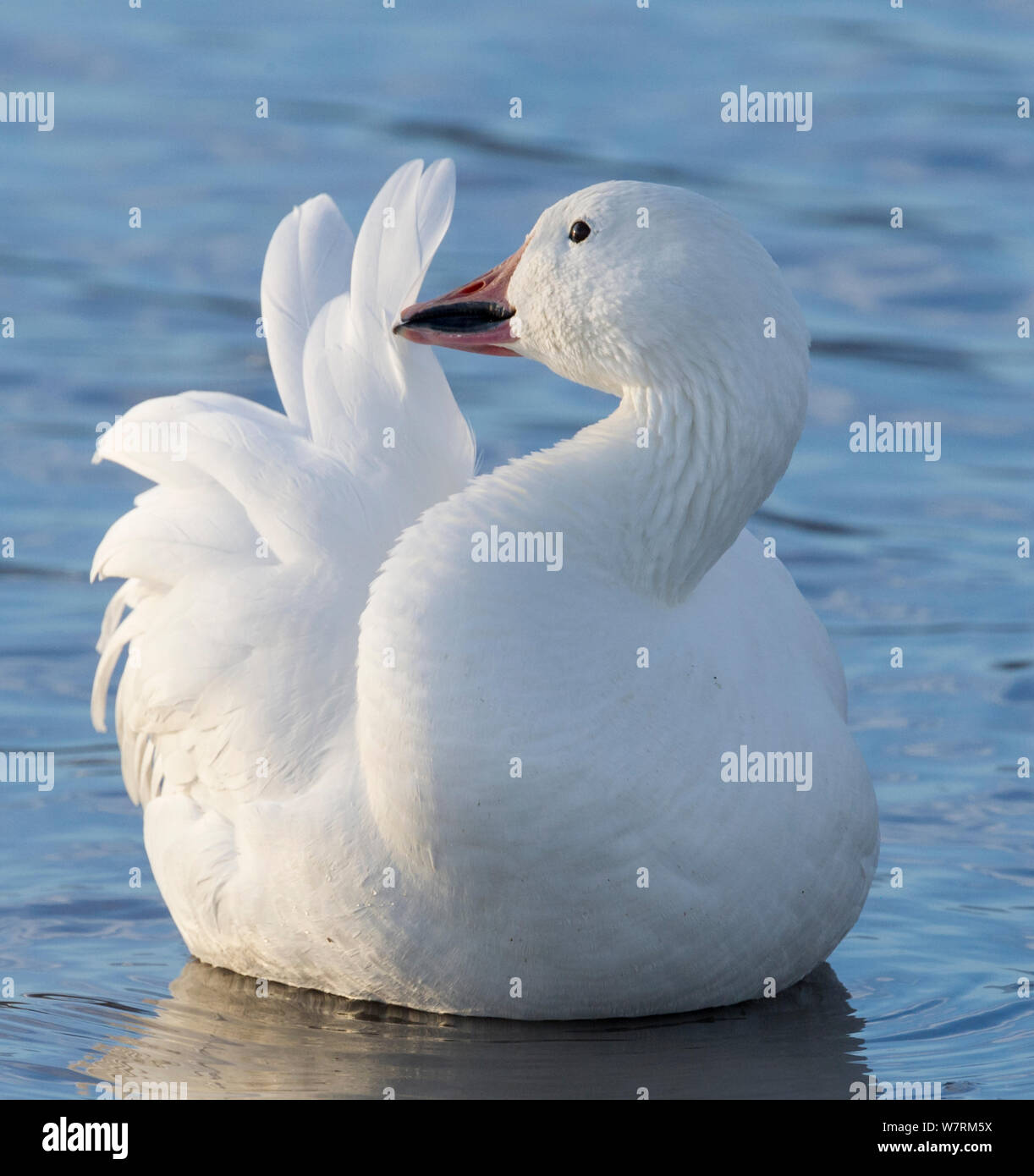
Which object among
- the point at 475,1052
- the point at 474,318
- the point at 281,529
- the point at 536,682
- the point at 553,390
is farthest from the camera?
the point at 553,390

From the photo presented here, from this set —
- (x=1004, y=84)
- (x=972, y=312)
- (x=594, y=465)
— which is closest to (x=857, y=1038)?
(x=594, y=465)

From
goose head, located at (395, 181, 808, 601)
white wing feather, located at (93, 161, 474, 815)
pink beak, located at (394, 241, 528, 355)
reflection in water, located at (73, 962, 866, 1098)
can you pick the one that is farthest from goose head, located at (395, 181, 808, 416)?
reflection in water, located at (73, 962, 866, 1098)

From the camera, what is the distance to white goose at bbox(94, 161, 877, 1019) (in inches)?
205

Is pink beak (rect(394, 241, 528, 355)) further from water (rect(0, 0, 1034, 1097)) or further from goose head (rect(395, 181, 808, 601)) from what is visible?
water (rect(0, 0, 1034, 1097))

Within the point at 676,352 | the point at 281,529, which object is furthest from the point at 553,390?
the point at 676,352

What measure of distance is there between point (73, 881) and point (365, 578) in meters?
1.42

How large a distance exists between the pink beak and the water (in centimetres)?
173

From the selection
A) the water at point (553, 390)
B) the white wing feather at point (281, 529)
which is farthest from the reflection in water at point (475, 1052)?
the white wing feather at point (281, 529)

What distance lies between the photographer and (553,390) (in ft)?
35.8

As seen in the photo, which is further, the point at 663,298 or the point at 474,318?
the point at 474,318

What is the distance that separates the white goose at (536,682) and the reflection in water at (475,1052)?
8 cm

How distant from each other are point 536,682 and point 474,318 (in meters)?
1.10

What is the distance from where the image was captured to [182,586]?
628 cm

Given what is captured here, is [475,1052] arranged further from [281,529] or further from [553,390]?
[553,390]
